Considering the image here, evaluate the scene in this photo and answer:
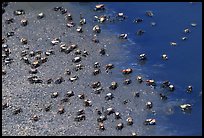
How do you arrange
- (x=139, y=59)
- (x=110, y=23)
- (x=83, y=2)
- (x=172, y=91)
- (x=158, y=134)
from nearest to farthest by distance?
(x=158, y=134)
(x=172, y=91)
(x=139, y=59)
(x=110, y=23)
(x=83, y=2)

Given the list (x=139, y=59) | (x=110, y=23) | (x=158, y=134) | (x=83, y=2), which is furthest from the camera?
(x=83, y=2)

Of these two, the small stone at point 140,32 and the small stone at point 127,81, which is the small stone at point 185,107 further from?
the small stone at point 140,32

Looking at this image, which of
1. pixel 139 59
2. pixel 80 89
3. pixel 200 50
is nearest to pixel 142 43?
pixel 139 59

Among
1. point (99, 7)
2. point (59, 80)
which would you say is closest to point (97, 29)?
point (99, 7)

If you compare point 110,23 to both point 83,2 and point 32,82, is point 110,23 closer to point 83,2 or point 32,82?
point 83,2

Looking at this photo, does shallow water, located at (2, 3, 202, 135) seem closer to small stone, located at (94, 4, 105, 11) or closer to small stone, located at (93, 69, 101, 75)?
small stone, located at (93, 69, 101, 75)
